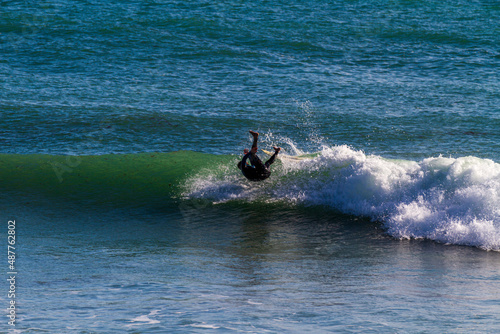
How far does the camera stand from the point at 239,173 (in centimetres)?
1414

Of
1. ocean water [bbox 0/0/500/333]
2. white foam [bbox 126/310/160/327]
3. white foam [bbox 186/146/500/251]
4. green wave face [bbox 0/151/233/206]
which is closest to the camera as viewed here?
white foam [bbox 126/310/160/327]

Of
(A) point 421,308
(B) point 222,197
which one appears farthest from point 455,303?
(B) point 222,197

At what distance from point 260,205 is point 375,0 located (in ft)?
82.9

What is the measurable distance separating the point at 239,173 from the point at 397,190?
3981 millimetres

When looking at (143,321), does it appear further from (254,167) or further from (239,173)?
(239,173)

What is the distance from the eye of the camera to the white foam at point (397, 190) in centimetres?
1064

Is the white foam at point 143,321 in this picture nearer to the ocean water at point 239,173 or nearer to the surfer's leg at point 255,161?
the ocean water at point 239,173

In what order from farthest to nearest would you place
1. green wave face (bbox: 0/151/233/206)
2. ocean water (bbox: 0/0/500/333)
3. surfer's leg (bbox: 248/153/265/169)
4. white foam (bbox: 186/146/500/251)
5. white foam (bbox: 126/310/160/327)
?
green wave face (bbox: 0/151/233/206) < surfer's leg (bbox: 248/153/265/169) < white foam (bbox: 186/146/500/251) < ocean water (bbox: 0/0/500/333) < white foam (bbox: 126/310/160/327)

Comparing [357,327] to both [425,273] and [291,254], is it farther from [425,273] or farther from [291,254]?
[291,254]

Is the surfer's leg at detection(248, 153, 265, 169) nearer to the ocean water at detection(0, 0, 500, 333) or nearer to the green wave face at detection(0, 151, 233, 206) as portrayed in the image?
the ocean water at detection(0, 0, 500, 333)

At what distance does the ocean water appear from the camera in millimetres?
6906

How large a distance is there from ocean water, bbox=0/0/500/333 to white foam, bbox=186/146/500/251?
50 millimetres

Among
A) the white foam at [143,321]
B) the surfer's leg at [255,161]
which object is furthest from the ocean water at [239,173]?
the surfer's leg at [255,161]

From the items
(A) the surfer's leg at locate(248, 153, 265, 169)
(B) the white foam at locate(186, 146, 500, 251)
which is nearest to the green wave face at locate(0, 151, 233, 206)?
(B) the white foam at locate(186, 146, 500, 251)
